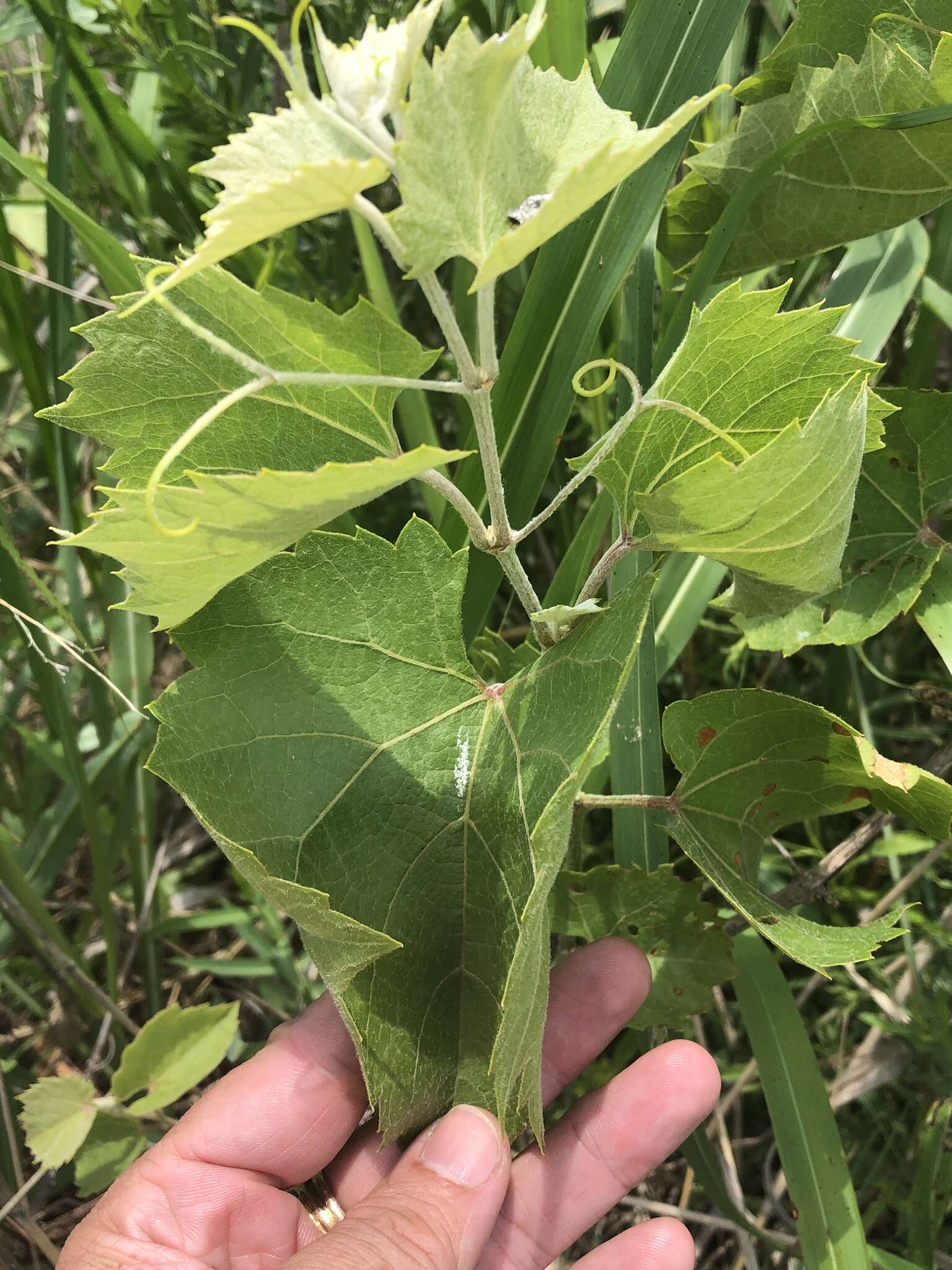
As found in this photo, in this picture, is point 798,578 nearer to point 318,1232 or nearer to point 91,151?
point 318,1232

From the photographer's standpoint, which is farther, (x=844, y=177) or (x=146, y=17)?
(x=146, y=17)

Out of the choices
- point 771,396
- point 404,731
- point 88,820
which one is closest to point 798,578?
point 771,396

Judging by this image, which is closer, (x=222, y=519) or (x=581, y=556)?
(x=222, y=519)

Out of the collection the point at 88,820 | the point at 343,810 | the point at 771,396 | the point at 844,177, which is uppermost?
the point at 844,177

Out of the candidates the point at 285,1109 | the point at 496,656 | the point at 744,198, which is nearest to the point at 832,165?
the point at 744,198

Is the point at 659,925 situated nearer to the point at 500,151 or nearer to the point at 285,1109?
the point at 285,1109

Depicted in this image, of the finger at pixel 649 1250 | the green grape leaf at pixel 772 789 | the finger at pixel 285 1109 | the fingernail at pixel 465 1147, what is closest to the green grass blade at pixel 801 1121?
the finger at pixel 649 1250

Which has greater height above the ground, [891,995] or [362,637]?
[362,637]
